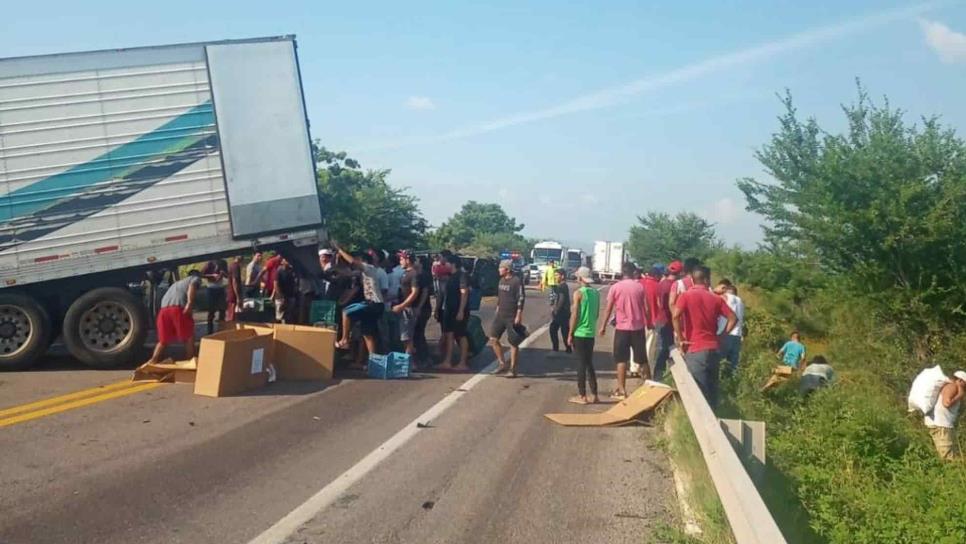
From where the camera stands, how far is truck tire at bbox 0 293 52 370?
13.5 meters

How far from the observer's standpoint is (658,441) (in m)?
9.60

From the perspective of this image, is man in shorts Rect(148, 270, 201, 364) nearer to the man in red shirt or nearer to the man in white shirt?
the man in red shirt

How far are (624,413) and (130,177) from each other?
7.69m

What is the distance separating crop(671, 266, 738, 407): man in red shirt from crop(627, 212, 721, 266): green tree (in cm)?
6276

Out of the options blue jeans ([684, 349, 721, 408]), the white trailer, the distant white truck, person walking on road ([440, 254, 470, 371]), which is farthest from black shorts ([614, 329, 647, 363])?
the distant white truck

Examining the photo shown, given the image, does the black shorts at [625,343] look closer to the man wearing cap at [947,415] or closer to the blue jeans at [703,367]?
the blue jeans at [703,367]

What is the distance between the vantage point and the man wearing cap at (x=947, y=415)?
42.9ft

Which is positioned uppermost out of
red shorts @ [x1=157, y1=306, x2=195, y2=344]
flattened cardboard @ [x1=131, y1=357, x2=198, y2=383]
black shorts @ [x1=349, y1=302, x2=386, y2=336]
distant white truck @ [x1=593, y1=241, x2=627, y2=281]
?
red shorts @ [x1=157, y1=306, x2=195, y2=344]

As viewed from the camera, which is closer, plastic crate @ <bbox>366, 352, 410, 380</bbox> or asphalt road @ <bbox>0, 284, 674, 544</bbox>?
asphalt road @ <bbox>0, 284, 674, 544</bbox>

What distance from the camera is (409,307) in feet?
48.3

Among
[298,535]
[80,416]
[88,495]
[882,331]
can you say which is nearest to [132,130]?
[80,416]

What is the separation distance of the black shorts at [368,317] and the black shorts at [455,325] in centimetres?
Result: 114

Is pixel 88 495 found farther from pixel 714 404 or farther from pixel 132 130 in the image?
pixel 132 130

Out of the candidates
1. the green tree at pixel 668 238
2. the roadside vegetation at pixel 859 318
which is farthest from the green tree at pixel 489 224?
the roadside vegetation at pixel 859 318
